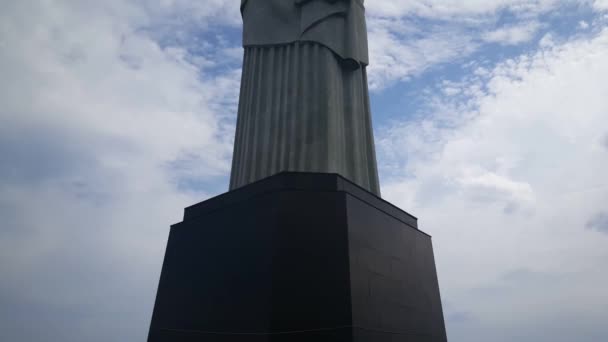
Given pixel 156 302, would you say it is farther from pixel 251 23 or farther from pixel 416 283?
pixel 251 23

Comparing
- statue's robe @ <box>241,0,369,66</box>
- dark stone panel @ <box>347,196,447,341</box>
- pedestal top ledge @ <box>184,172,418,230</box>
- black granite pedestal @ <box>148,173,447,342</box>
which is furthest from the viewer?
statue's robe @ <box>241,0,369,66</box>

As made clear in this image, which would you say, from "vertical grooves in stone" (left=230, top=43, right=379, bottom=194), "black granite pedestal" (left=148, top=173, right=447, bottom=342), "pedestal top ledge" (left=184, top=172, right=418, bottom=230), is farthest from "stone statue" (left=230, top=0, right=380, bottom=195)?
"black granite pedestal" (left=148, top=173, right=447, bottom=342)

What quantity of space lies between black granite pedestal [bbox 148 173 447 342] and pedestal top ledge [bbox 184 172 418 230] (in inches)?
0.5

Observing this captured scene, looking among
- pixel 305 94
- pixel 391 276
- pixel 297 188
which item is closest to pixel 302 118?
pixel 305 94

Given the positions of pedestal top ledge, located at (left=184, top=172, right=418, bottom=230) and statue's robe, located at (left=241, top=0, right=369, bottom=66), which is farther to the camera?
statue's robe, located at (left=241, top=0, right=369, bottom=66)

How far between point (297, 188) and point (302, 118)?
79.0 inches

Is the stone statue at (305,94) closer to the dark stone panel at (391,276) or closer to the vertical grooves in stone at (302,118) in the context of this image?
the vertical grooves in stone at (302,118)

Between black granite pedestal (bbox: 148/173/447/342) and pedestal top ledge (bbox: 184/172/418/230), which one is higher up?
pedestal top ledge (bbox: 184/172/418/230)

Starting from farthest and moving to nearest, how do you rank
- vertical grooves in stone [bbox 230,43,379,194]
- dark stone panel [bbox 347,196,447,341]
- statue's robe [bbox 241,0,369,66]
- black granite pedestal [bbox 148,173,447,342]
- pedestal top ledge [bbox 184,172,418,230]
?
statue's robe [bbox 241,0,369,66] < vertical grooves in stone [bbox 230,43,379,194] < pedestal top ledge [bbox 184,172,418,230] < dark stone panel [bbox 347,196,447,341] < black granite pedestal [bbox 148,173,447,342]

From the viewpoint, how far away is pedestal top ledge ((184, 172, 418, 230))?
4699mm

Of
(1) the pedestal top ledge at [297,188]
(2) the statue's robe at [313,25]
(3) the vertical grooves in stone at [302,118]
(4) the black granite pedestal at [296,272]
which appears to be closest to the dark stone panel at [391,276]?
(4) the black granite pedestal at [296,272]

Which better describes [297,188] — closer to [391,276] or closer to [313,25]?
[391,276]

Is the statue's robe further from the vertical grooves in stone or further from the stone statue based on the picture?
the vertical grooves in stone

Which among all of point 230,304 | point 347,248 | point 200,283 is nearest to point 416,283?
point 347,248
